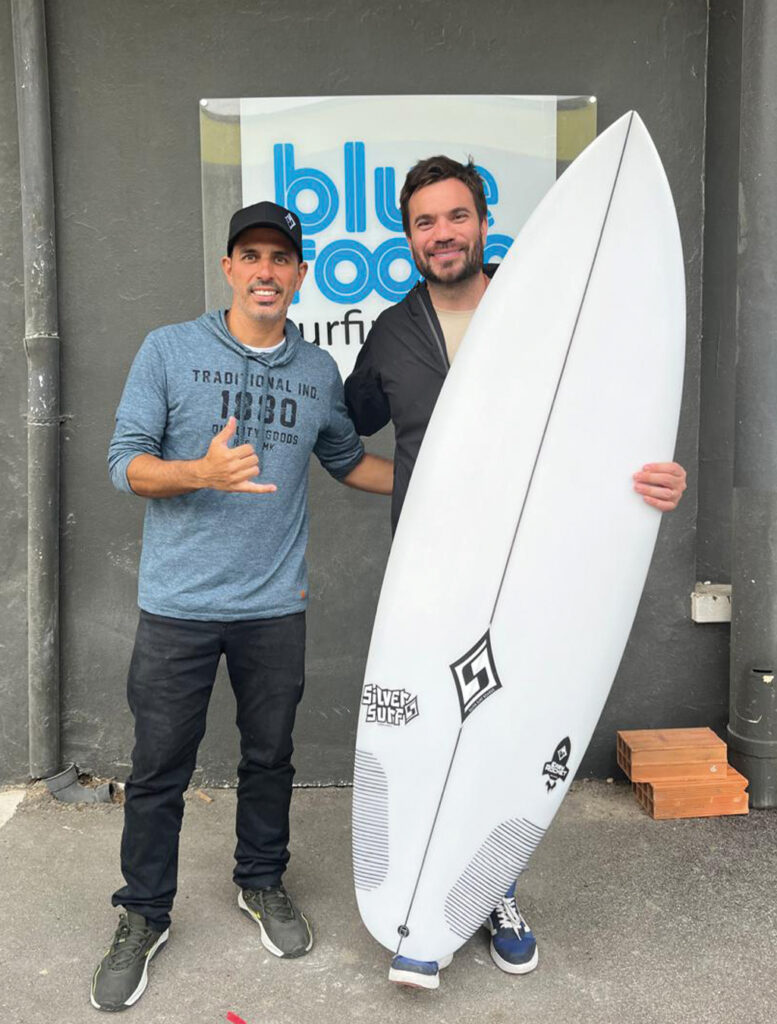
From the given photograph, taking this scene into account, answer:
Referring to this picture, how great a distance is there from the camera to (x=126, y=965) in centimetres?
211

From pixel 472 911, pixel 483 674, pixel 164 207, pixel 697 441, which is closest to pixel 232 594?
pixel 483 674

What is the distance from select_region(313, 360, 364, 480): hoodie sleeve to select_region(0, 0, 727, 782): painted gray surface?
2.26 ft

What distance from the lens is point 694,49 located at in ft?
9.93

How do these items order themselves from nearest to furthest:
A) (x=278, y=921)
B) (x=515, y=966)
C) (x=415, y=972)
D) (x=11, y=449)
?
(x=415, y=972) → (x=515, y=966) → (x=278, y=921) → (x=11, y=449)

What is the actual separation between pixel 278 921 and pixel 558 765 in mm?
746

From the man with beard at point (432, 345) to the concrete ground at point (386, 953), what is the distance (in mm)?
89

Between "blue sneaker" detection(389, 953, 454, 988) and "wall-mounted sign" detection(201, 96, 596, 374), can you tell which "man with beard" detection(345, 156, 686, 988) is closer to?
"blue sneaker" detection(389, 953, 454, 988)

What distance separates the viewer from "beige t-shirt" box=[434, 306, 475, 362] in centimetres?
233

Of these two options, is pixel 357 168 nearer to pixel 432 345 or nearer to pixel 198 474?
pixel 432 345

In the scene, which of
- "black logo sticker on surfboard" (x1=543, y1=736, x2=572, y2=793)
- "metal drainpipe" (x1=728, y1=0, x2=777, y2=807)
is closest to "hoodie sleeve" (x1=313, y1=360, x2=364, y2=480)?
"black logo sticker on surfboard" (x1=543, y1=736, x2=572, y2=793)

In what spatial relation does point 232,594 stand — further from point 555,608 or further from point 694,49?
point 694,49

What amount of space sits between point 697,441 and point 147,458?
1892 millimetres

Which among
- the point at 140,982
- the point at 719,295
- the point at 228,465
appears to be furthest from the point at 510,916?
the point at 719,295

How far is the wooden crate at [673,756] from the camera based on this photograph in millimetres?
2969
